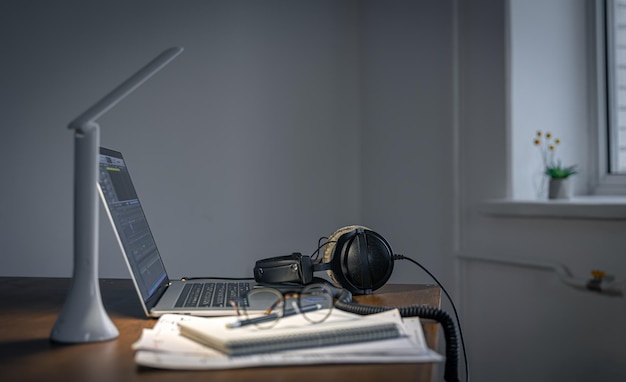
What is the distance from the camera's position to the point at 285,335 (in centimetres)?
88

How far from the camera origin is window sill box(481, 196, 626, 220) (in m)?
1.93

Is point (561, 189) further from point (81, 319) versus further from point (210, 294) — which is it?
point (81, 319)

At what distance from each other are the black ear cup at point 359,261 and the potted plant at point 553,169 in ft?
3.41

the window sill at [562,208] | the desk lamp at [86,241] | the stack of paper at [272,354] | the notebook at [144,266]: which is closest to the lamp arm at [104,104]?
the desk lamp at [86,241]

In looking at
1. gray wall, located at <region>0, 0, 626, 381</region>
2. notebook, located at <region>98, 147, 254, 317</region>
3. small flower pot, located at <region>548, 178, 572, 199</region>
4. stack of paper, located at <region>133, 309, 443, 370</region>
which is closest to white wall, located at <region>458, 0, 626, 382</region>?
gray wall, located at <region>0, 0, 626, 381</region>

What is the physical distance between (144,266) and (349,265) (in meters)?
0.41

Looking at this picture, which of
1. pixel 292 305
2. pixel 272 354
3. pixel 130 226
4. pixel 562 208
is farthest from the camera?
pixel 562 208

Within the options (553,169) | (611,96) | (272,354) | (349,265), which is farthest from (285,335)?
(611,96)

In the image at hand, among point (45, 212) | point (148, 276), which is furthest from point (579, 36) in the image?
point (45, 212)

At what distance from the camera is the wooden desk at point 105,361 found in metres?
0.80

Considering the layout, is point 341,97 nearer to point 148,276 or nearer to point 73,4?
point 73,4

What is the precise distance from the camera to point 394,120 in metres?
2.74

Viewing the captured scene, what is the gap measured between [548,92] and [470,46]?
316mm

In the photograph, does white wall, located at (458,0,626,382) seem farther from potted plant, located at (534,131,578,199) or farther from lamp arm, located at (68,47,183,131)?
lamp arm, located at (68,47,183,131)
